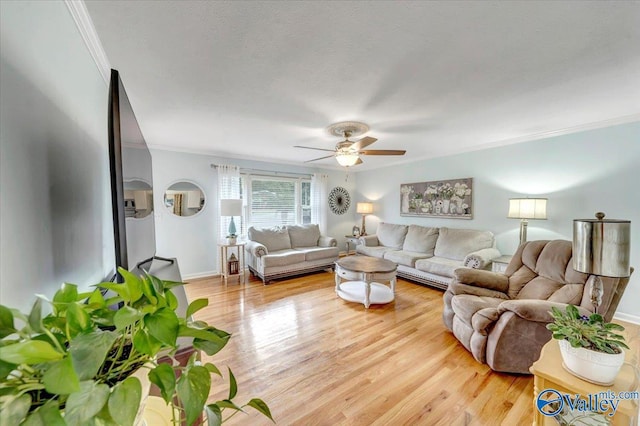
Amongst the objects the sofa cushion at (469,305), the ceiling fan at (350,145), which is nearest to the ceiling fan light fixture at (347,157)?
the ceiling fan at (350,145)

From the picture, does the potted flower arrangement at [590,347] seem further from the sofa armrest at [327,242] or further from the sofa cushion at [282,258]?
the sofa armrest at [327,242]

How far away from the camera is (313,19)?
50.6 inches

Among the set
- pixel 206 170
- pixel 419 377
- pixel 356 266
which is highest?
pixel 206 170

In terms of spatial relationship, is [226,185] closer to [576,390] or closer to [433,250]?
[433,250]

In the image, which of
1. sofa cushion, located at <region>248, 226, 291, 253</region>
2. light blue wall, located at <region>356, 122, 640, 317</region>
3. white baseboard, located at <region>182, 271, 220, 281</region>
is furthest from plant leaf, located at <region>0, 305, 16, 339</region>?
light blue wall, located at <region>356, 122, 640, 317</region>

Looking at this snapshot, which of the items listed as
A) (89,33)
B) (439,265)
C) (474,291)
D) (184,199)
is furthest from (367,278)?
(184,199)

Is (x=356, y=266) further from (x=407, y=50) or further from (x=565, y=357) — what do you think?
(x=407, y=50)

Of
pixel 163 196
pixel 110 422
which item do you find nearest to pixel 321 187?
pixel 163 196

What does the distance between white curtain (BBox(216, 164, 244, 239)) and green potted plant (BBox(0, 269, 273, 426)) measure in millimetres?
4144

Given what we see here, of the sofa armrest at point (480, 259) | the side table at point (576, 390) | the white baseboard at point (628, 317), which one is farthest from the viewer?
the sofa armrest at point (480, 259)

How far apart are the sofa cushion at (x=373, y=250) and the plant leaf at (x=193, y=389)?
171 inches

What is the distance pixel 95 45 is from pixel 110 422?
6.31ft

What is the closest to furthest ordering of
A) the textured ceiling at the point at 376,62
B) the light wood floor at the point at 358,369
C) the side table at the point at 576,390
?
the side table at the point at 576,390 → the textured ceiling at the point at 376,62 → the light wood floor at the point at 358,369

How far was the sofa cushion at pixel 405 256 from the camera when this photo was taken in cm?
403
